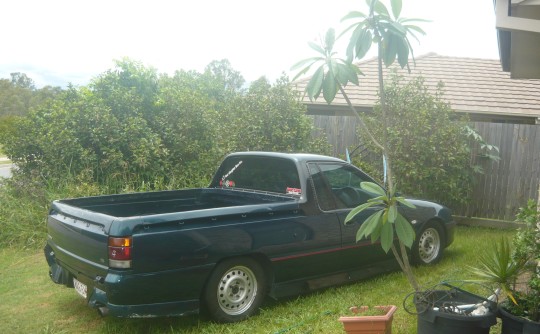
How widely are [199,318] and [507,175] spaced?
778 centimetres

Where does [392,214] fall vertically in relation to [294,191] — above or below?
above

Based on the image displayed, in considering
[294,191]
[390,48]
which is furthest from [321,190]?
[390,48]

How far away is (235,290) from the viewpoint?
483 centimetres

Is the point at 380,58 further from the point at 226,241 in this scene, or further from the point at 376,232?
the point at 226,241

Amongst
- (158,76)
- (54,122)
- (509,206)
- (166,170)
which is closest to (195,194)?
(166,170)

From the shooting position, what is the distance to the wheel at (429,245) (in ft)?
21.6

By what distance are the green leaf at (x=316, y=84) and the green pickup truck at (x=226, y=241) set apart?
52.9 inches

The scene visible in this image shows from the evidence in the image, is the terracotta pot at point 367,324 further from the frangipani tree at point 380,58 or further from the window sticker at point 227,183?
the window sticker at point 227,183

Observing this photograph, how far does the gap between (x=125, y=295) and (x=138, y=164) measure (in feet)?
19.5

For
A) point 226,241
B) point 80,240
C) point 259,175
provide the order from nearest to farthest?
point 80,240 → point 226,241 → point 259,175

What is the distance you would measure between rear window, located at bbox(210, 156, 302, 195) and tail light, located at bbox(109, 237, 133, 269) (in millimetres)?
2066

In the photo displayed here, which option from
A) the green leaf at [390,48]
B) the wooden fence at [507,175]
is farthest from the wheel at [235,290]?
the wooden fence at [507,175]

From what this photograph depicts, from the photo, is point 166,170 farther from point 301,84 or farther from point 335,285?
point 301,84

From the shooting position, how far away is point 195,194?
6336 millimetres
